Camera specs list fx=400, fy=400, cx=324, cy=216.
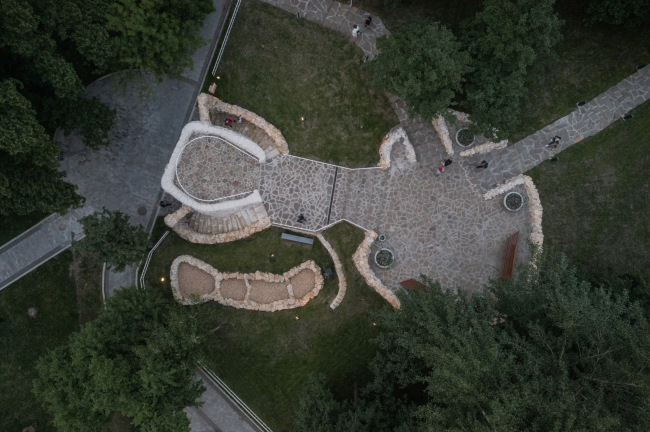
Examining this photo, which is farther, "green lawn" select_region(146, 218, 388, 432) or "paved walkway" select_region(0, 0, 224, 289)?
"paved walkway" select_region(0, 0, 224, 289)

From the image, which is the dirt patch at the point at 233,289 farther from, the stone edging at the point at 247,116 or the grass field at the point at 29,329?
the grass field at the point at 29,329

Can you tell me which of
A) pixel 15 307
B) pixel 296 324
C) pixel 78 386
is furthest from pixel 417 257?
pixel 15 307

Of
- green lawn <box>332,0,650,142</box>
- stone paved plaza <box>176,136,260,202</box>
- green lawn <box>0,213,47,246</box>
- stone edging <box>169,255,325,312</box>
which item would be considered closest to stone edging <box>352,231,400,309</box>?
stone edging <box>169,255,325,312</box>

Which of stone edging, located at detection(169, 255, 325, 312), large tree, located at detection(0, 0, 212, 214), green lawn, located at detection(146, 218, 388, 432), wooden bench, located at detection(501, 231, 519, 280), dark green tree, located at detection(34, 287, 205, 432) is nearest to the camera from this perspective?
large tree, located at detection(0, 0, 212, 214)

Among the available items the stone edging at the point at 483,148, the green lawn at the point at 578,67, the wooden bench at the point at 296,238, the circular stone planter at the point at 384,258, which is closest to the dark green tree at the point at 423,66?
the stone edging at the point at 483,148

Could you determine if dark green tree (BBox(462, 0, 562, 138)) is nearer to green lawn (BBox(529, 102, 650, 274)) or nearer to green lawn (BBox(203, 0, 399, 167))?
green lawn (BBox(203, 0, 399, 167))

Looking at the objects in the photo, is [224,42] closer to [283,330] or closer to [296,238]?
[296,238]

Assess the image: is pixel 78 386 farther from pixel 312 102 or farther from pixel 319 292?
pixel 312 102
